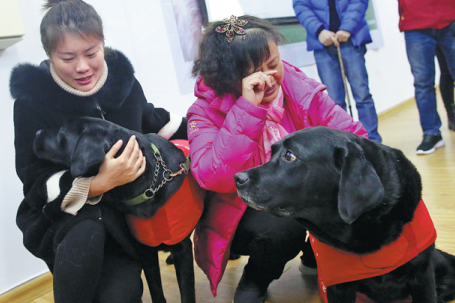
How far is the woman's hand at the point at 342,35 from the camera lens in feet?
9.25

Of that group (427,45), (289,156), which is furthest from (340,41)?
(289,156)

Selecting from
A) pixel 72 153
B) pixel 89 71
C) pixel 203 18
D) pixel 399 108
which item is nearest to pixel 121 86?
pixel 89 71

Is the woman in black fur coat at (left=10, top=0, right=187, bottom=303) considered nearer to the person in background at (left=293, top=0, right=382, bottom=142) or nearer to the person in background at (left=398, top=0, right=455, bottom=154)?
the person in background at (left=293, top=0, right=382, bottom=142)

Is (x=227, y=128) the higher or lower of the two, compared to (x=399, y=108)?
higher

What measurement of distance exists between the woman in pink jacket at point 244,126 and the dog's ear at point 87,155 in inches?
12.2

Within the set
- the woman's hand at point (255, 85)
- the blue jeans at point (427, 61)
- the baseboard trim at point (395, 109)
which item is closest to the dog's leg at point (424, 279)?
the woman's hand at point (255, 85)

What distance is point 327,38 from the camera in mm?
2881

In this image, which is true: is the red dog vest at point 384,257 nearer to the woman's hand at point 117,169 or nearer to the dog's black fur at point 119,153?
the dog's black fur at point 119,153

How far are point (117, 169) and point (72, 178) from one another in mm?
163

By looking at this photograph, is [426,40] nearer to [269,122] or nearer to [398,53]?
[269,122]

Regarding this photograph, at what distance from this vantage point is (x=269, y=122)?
1.38 m

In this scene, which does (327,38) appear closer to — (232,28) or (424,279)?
(232,28)

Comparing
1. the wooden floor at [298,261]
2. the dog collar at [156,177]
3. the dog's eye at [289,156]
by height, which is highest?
the dog's eye at [289,156]

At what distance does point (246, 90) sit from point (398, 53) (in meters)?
4.79
